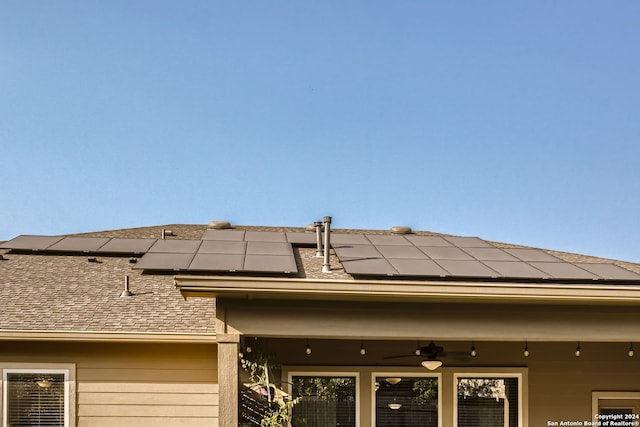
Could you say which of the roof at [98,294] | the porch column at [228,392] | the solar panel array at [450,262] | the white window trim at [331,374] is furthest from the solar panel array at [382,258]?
the white window trim at [331,374]

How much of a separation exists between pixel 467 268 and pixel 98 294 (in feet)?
14.8

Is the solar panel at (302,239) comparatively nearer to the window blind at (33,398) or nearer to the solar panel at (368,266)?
the solar panel at (368,266)

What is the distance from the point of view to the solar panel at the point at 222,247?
609cm

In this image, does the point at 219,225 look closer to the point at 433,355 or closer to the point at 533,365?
the point at 433,355

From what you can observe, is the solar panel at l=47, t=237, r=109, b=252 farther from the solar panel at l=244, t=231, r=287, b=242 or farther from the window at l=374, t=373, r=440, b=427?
the window at l=374, t=373, r=440, b=427

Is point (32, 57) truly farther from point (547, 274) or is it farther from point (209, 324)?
point (547, 274)

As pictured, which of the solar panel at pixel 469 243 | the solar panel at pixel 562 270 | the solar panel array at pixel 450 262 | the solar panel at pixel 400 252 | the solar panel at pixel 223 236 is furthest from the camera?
the solar panel at pixel 469 243

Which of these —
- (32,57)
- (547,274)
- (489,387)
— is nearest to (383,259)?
(547,274)

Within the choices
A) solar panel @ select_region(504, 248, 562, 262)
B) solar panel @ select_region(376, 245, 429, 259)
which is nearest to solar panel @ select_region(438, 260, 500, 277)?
solar panel @ select_region(376, 245, 429, 259)

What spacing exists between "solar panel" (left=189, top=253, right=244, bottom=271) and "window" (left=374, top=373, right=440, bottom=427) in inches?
105

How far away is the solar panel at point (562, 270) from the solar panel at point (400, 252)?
1.31 m

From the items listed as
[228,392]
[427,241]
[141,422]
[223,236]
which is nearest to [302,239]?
[223,236]

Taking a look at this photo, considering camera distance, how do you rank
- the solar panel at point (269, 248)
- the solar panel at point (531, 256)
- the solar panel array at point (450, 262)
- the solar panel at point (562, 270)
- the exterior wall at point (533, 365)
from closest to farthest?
the solar panel array at point (450, 262)
the solar panel at point (562, 270)
the solar panel at point (269, 248)
the solar panel at point (531, 256)
the exterior wall at point (533, 365)

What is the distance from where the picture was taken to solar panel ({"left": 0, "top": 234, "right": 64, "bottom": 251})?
27.7ft
